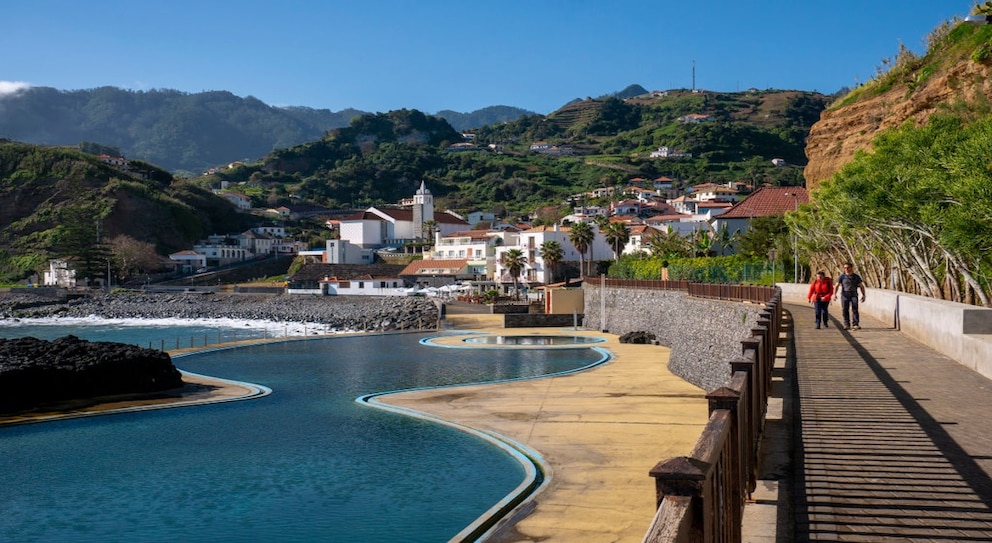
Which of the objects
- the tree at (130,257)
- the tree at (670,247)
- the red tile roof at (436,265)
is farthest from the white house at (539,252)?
the tree at (130,257)

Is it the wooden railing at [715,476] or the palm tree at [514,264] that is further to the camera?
the palm tree at [514,264]

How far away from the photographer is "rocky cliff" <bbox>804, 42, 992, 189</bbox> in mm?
32406

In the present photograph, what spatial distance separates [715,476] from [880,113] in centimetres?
4386

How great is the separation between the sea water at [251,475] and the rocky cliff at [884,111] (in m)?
25.3

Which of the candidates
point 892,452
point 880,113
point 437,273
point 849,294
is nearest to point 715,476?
point 892,452

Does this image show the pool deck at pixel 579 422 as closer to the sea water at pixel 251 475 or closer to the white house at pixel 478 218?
the sea water at pixel 251 475

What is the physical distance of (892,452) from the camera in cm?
730

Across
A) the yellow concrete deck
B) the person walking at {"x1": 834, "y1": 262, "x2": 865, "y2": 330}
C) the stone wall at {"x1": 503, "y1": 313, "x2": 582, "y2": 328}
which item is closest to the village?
the stone wall at {"x1": 503, "y1": 313, "x2": 582, "y2": 328}

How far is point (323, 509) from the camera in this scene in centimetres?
1520

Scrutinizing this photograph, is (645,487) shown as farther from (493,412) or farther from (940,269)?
(940,269)

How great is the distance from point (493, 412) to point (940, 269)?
17.6 meters

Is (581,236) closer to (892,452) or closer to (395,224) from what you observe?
(395,224)

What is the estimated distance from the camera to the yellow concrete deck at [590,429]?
13.4m

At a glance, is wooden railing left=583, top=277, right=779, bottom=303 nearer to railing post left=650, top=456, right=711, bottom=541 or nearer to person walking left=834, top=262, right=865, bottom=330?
person walking left=834, top=262, right=865, bottom=330
